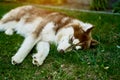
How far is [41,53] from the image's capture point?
5.56 m

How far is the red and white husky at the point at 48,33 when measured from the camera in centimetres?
557

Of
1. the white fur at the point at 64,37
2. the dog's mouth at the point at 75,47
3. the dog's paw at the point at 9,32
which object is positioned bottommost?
the dog's paw at the point at 9,32

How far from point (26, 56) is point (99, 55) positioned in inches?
46.9

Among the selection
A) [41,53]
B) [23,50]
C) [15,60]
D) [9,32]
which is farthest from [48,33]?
→ [9,32]

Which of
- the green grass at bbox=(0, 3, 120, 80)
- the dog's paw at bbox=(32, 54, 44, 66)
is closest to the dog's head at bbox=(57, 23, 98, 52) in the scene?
the green grass at bbox=(0, 3, 120, 80)

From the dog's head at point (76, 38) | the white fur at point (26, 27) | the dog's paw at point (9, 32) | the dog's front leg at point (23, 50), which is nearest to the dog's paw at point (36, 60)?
the dog's front leg at point (23, 50)

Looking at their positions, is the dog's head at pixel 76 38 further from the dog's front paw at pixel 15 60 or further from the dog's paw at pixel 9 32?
the dog's paw at pixel 9 32

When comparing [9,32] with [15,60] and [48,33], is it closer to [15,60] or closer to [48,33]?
[48,33]

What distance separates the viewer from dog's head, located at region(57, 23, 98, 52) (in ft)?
18.5

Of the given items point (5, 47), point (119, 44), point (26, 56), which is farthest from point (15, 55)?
point (119, 44)

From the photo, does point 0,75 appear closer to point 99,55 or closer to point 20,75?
point 20,75

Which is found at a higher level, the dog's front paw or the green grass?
the dog's front paw

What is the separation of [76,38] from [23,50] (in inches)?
35.2

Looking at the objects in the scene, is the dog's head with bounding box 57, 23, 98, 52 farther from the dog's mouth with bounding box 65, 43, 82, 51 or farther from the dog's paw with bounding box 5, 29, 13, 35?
the dog's paw with bounding box 5, 29, 13, 35
